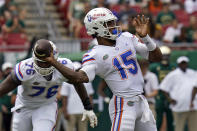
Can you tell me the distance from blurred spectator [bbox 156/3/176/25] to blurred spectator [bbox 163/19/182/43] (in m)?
0.28

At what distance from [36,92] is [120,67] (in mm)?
1250

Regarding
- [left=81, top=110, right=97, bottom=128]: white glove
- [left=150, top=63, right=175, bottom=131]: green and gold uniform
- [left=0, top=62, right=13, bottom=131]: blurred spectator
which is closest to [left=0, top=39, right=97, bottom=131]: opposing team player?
[left=81, top=110, right=97, bottom=128]: white glove

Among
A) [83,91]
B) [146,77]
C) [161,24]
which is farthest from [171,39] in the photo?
[83,91]

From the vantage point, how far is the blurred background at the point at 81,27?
11.3 m

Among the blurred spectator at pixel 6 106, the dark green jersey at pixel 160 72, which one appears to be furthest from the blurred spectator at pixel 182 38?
the blurred spectator at pixel 6 106

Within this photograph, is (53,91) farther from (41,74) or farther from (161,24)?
(161,24)

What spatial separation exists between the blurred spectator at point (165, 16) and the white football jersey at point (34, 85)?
7.67 meters

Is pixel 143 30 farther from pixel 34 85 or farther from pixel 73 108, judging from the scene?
pixel 73 108

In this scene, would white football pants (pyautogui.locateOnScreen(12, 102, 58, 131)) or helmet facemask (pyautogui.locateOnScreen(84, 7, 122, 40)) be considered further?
white football pants (pyautogui.locateOnScreen(12, 102, 58, 131))

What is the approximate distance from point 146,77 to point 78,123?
5.49 ft

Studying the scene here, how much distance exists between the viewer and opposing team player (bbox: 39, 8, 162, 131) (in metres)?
5.90

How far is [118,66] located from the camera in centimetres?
596

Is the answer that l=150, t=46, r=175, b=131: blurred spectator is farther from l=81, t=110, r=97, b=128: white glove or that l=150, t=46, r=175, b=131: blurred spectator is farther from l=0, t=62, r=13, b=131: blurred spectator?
l=81, t=110, r=97, b=128: white glove

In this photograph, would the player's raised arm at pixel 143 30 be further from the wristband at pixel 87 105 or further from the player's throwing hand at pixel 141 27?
the wristband at pixel 87 105
